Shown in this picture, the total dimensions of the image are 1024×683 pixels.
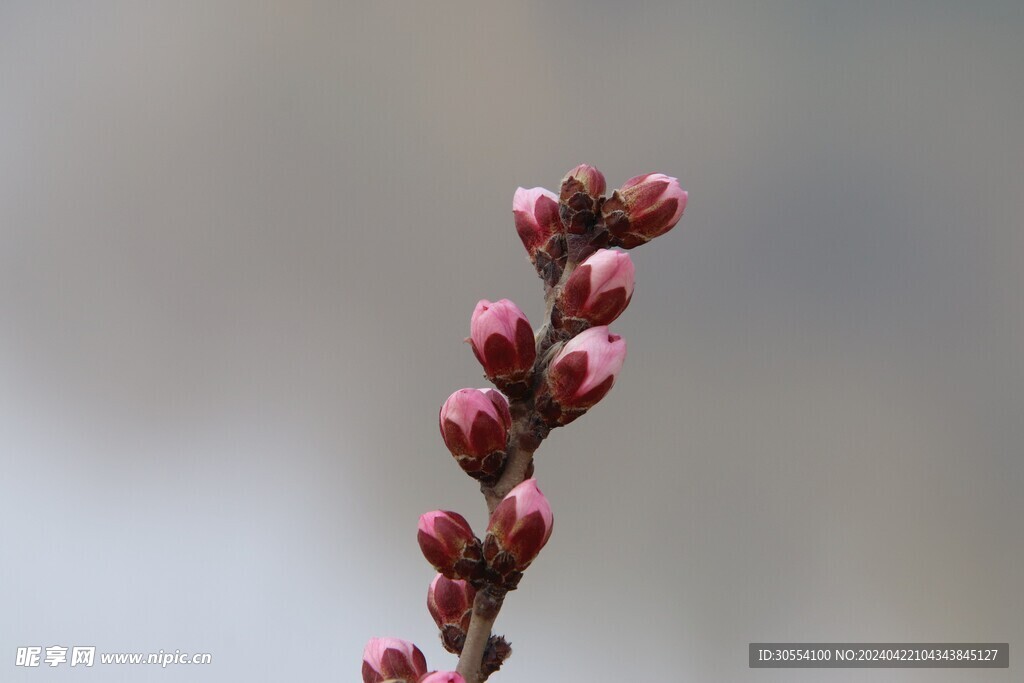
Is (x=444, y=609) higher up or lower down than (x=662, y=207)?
lower down

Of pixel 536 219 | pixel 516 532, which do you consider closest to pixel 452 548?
pixel 516 532

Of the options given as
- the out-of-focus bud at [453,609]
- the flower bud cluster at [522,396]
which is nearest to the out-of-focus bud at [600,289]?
the flower bud cluster at [522,396]

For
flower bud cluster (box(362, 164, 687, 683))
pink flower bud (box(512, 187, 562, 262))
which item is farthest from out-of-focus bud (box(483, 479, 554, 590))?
pink flower bud (box(512, 187, 562, 262))

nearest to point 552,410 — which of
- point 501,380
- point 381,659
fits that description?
point 501,380

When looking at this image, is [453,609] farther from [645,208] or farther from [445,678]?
[645,208]

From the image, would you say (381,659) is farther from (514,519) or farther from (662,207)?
Result: (662,207)

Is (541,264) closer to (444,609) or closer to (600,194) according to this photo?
(600,194)

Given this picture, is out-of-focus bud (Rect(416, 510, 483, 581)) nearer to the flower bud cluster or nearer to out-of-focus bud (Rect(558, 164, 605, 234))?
the flower bud cluster
